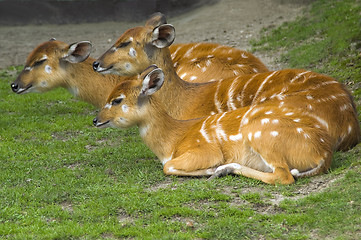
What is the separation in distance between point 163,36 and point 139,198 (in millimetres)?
2774

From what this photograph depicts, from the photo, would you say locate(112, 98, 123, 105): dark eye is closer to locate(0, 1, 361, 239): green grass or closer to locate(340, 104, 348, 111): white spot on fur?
locate(0, 1, 361, 239): green grass

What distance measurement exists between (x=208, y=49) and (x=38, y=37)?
5.76 meters

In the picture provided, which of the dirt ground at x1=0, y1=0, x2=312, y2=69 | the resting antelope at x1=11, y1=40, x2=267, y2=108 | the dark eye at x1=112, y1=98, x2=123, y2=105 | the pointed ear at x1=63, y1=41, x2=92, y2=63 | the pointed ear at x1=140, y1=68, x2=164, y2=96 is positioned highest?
the pointed ear at x1=140, y1=68, x2=164, y2=96

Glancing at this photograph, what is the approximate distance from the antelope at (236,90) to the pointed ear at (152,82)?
3.50ft

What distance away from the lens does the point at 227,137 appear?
6.74m

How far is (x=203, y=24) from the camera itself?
47.3 ft

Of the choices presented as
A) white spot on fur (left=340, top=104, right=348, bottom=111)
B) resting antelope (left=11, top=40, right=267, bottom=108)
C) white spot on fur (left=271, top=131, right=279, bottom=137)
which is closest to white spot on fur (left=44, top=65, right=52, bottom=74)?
resting antelope (left=11, top=40, right=267, bottom=108)

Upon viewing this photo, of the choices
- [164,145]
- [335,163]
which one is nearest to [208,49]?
[164,145]

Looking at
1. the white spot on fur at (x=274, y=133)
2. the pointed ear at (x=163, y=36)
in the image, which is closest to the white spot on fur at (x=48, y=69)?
the pointed ear at (x=163, y=36)

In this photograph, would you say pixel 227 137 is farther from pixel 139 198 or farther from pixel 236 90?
pixel 139 198

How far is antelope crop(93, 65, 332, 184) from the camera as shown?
6.27 metres

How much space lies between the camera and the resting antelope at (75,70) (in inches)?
354

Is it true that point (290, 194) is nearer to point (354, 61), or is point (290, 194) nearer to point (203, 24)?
point (354, 61)

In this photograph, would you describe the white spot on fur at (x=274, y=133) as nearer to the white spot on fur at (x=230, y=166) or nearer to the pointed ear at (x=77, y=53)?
the white spot on fur at (x=230, y=166)
